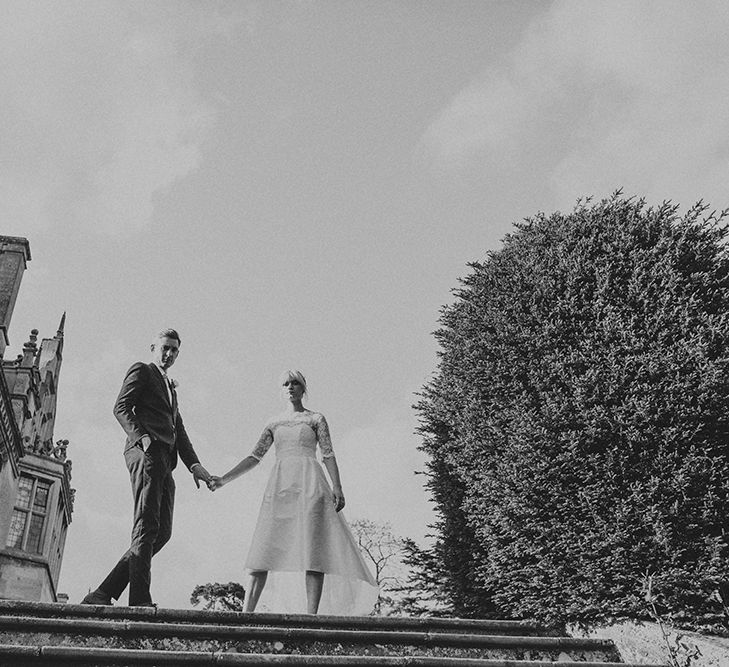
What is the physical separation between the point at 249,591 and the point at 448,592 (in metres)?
6.53

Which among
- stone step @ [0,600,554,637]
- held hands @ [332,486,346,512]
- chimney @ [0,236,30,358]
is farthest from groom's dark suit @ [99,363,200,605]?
chimney @ [0,236,30,358]

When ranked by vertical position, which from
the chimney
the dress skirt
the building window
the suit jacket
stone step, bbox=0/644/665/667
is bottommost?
stone step, bbox=0/644/665/667

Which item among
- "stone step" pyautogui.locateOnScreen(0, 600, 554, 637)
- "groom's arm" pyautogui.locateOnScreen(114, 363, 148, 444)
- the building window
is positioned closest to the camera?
"stone step" pyautogui.locateOnScreen(0, 600, 554, 637)

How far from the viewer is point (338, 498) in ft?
20.9

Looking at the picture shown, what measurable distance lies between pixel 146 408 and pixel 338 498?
1992 millimetres

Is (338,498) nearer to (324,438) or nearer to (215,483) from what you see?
(324,438)

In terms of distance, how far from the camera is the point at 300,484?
6.41 meters

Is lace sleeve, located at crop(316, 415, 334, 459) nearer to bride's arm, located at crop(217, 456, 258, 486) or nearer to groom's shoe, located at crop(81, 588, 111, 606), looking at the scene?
bride's arm, located at crop(217, 456, 258, 486)

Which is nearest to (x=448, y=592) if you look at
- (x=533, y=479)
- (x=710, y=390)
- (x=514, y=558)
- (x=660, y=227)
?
(x=514, y=558)

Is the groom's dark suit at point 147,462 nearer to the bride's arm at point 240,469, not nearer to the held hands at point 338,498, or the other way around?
the bride's arm at point 240,469

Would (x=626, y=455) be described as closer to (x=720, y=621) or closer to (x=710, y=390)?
(x=710, y=390)

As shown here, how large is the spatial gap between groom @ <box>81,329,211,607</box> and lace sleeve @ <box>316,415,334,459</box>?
115cm

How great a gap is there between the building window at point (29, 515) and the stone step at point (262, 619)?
71.7 feet

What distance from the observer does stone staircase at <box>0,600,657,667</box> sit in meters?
3.56
